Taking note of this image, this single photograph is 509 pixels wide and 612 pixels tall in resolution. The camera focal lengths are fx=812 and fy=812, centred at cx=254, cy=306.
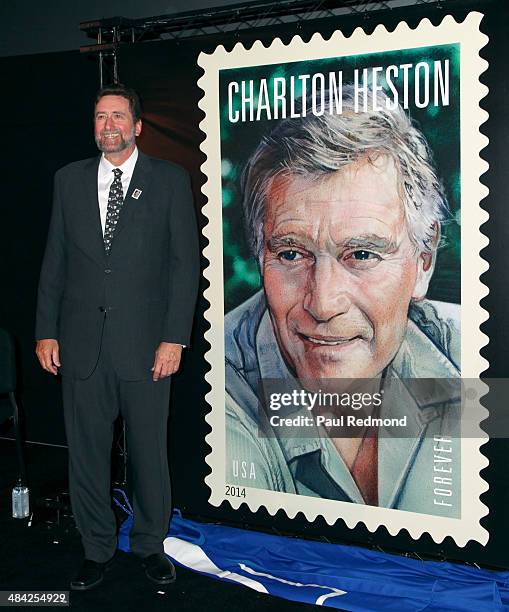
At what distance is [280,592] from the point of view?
288 cm

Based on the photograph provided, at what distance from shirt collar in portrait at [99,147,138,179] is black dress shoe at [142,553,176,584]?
4.65 feet

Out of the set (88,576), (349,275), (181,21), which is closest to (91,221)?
(349,275)

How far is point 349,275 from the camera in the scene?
3133 millimetres

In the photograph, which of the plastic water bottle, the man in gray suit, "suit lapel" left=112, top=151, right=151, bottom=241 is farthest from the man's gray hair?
the plastic water bottle

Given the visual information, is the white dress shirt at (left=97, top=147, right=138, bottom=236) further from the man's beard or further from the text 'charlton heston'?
the text 'charlton heston'

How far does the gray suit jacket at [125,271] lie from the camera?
288cm

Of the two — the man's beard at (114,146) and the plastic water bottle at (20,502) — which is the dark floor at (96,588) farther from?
the man's beard at (114,146)

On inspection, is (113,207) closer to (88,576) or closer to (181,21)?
(181,21)

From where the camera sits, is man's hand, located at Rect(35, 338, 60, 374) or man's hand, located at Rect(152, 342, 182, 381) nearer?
man's hand, located at Rect(152, 342, 182, 381)

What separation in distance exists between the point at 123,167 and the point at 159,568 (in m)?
1.48

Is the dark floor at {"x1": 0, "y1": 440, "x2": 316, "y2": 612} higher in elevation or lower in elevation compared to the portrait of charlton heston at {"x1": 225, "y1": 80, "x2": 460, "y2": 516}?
lower

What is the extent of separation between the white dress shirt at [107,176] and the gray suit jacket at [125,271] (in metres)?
0.03

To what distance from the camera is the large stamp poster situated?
2.97 m

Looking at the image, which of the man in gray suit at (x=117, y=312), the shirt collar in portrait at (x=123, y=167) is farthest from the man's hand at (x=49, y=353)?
the shirt collar in portrait at (x=123, y=167)
